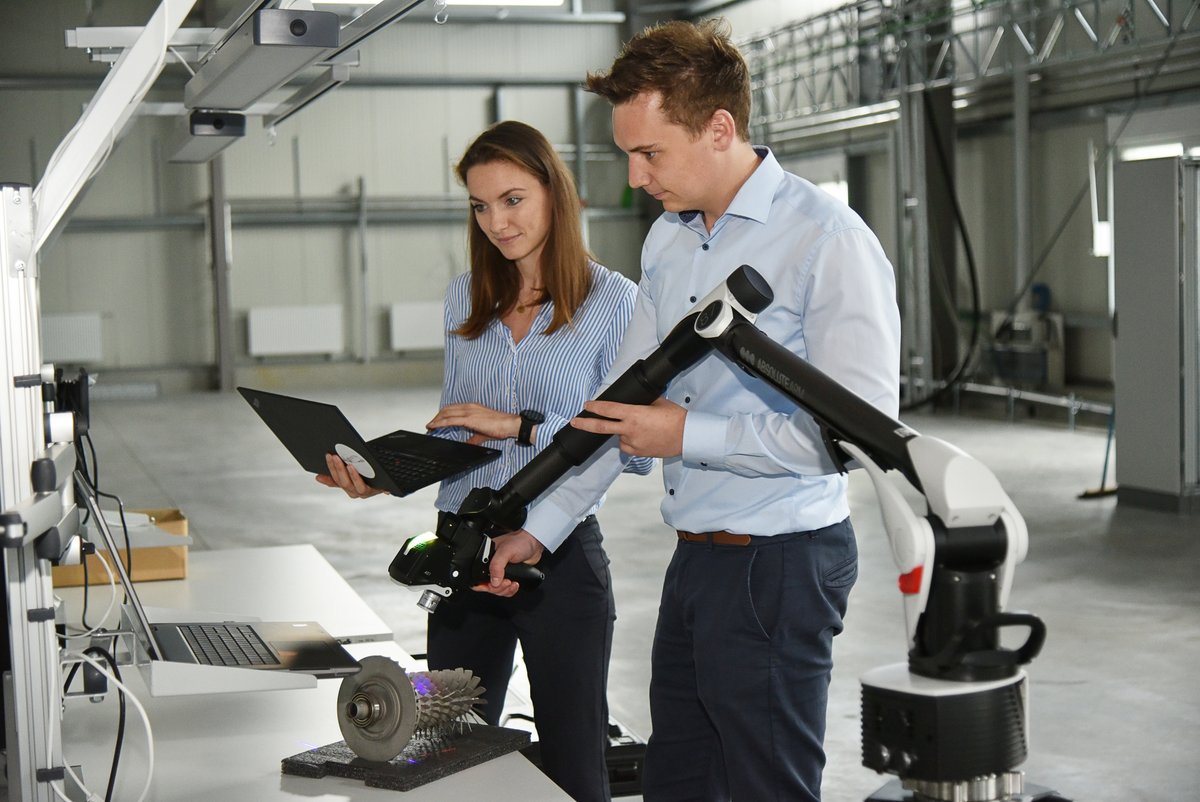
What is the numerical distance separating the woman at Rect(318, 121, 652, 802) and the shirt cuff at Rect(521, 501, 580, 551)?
28 cm

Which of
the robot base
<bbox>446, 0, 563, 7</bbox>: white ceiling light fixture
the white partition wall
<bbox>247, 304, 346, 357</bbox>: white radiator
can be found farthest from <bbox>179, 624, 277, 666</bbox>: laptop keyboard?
<bbox>247, 304, 346, 357</bbox>: white radiator

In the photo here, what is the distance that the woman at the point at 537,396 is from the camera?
198cm

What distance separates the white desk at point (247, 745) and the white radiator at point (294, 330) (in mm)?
10999

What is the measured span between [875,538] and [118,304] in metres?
9.23

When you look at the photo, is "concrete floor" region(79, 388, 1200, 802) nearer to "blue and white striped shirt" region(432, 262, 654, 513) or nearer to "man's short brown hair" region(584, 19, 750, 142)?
"blue and white striped shirt" region(432, 262, 654, 513)

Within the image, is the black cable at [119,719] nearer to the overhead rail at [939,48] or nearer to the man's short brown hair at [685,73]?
the man's short brown hair at [685,73]

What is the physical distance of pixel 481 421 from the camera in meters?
2.04

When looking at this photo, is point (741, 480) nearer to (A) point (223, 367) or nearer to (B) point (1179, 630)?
(B) point (1179, 630)

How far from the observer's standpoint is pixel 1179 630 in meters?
4.36

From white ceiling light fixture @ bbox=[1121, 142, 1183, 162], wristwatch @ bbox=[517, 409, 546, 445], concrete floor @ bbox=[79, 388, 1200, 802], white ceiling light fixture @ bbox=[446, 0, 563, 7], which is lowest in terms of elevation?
concrete floor @ bbox=[79, 388, 1200, 802]

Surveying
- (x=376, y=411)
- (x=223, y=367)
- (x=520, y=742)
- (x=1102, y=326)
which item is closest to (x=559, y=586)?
(x=520, y=742)

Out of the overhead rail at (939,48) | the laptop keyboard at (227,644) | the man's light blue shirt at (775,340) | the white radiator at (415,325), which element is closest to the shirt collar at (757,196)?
the man's light blue shirt at (775,340)

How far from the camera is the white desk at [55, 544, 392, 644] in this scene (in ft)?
7.56

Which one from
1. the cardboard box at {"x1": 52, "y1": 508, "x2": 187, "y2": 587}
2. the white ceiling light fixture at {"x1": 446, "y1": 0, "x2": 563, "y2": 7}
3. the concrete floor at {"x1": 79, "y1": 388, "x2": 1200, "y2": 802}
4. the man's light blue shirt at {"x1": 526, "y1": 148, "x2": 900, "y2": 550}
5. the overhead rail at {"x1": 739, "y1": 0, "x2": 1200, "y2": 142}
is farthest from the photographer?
the white ceiling light fixture at {"x1": 446, "y1": 0, "x2": 563, "y2": 7}
